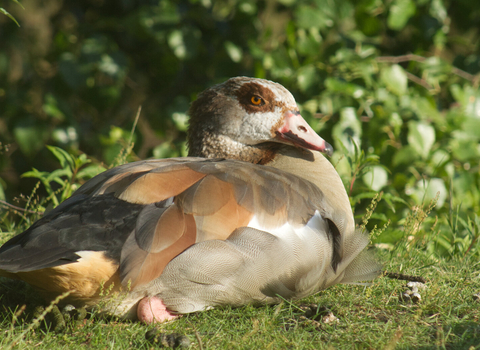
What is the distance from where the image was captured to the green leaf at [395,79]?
480 centimetres

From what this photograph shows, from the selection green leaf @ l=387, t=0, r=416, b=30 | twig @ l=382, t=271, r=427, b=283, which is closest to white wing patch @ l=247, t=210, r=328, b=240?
twig @ l=382, t=271, r=427, b=283

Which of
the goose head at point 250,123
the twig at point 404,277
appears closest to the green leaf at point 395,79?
the goose head at point 250,123

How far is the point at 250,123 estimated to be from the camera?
348 centimetres

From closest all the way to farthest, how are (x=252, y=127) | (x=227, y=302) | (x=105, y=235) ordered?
(x=105, y=235)
(x=227, y=302)
(x=252, y=127)

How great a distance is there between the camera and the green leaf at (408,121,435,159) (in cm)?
448

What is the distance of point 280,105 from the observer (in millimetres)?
3502

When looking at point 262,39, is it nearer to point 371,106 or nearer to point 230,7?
point 230,7

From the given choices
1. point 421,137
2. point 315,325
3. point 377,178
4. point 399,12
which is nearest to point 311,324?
point 315,325

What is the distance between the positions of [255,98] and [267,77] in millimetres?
1965

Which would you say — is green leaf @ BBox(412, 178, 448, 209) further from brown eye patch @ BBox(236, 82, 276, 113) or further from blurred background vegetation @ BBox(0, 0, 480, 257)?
brown eye patch @ BBox(236, 82, 276, 113)

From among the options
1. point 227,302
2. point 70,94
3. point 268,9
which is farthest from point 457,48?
point 227,302

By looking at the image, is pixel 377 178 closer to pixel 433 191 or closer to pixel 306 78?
pixel 433 191

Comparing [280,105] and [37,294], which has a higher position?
[280,105]

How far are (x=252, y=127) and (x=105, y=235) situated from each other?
1480mm
